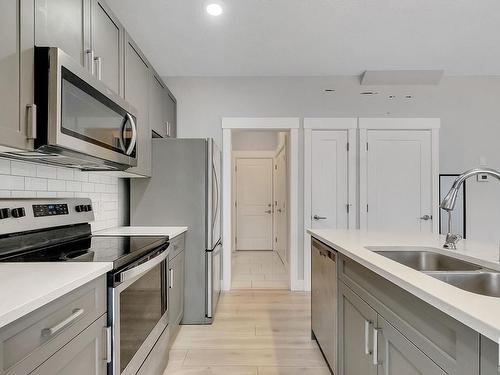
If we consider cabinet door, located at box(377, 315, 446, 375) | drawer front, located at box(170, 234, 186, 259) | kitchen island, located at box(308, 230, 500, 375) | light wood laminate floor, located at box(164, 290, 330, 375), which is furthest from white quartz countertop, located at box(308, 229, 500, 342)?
drawer front, located at box(170, 234, 186, 259)

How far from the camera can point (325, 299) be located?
2.12 meters

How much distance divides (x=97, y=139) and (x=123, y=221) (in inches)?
59.0

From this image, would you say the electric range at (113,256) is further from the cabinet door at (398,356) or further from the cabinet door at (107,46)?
the cabinet door at (398,356)

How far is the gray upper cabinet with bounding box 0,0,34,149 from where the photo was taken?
3.76 ft

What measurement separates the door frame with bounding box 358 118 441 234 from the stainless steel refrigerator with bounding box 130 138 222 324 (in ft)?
6.53

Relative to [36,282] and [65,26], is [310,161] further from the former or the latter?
[36,282]

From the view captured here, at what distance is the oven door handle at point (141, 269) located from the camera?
136 centimetres

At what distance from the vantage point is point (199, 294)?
2.83 m

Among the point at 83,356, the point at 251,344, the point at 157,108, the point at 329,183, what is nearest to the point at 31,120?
the point at 83,356

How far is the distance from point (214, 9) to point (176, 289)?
2228mm

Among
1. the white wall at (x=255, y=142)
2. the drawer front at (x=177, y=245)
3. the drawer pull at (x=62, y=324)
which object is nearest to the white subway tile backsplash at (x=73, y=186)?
the drawer front at (x=177, y=245)

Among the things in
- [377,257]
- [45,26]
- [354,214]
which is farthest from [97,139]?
[354,214]

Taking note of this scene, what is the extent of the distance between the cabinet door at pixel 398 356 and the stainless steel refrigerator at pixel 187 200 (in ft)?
6.02

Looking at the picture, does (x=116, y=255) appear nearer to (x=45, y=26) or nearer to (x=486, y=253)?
(x=45, y=26)
